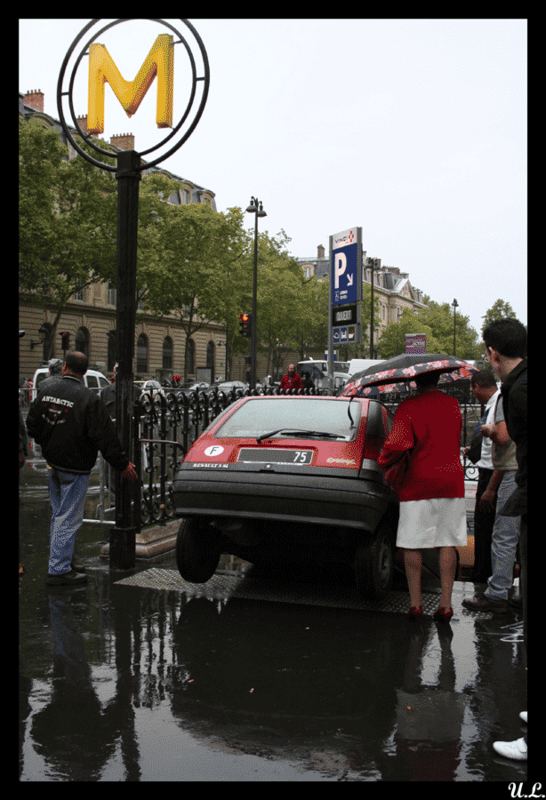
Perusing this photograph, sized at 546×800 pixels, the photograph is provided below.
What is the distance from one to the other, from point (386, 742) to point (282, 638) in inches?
65.0

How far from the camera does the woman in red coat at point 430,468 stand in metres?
5.73

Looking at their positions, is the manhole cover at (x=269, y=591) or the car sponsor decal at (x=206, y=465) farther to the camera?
the manhole cover at (x=269, y=591)

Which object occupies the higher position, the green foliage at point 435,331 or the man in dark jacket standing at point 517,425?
the green foliage at point 435,331

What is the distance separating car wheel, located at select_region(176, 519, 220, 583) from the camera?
252 inches

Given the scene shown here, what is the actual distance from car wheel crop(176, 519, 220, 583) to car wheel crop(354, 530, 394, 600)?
128 cm

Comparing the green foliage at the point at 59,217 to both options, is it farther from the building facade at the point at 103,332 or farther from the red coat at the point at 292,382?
the red coat at the point at 292,382

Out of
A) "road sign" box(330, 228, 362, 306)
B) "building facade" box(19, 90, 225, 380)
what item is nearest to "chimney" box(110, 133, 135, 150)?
"building facade" box(19, 90, 225, 380)

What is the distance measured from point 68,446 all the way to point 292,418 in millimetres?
1893

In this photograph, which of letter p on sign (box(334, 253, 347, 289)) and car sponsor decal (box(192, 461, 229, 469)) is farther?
letter p on sign (box(334, 253, 347, 289))

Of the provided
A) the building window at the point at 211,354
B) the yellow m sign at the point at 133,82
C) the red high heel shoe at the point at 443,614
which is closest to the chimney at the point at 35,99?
the building window at the point at 211,354

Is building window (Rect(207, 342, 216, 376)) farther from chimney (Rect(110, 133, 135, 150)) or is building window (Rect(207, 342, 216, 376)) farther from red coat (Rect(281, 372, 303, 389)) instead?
red coat (Rect(281, 372, 303, 389))

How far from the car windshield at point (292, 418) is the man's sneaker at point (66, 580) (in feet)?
5.59

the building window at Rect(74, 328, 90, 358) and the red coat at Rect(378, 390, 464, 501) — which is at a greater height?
the building window at Rect(74, 328, 90, 358)

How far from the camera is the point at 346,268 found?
14.6m
